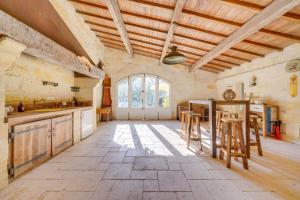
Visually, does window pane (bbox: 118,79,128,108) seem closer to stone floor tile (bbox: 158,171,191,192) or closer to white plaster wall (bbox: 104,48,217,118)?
white plaster wall (bbox: 104,48,217,118)

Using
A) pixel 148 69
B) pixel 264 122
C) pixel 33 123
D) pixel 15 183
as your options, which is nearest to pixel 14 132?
pixel 33 123

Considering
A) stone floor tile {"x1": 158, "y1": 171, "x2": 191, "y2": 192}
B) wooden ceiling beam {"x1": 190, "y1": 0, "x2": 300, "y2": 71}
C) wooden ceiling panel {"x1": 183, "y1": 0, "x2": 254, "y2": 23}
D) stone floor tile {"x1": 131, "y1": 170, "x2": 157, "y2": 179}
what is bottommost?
stone floor tile {"x1": 158, "y1": 171, "x2": 191, "y2": 192}

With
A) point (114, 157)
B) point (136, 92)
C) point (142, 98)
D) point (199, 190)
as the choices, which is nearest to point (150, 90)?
point (142, 98)

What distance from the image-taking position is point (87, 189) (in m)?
2.01

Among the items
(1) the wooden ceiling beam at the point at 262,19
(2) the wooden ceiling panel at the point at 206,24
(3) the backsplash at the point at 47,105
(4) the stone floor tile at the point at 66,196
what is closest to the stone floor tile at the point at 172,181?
(4) the stone floor tile at the point at 66,196

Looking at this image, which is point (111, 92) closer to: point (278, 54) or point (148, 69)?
point (148, 69)

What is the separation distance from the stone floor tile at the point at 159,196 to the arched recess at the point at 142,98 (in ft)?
21.9

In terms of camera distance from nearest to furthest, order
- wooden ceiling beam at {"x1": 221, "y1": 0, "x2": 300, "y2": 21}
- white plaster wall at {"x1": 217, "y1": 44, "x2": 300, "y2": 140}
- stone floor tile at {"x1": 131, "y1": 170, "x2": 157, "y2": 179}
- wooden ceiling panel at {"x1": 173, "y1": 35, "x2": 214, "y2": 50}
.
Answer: stone floor tile at {"x1": 131, "y1": 170, "x2": 157, "y2": 179}, wooden ceiling beam at {"x1": 221, "y1": 0, "x2": 300, "y2": 21}, white plaster wall at {"x1": 217, "y1": 44, "x2": 300, "y2": 140}, wooden ceiling panel at {"x1": 173, "y1": 35, "x2": 214, "y2": 50}

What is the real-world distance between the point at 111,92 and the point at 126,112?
4.29 feet

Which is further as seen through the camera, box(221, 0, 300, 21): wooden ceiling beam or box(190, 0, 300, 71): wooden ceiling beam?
box(221, 0, 300, 21): wooden ceiling beam

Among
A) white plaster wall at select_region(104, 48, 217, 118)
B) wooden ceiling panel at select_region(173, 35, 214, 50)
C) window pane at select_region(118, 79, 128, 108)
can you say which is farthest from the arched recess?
wooden ceiling panel at select_region(173, 35, 214, 50)

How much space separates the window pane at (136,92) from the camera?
8617 millimetres

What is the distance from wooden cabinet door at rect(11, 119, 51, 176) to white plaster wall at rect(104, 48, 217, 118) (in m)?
5.66

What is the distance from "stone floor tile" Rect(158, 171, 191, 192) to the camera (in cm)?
204
